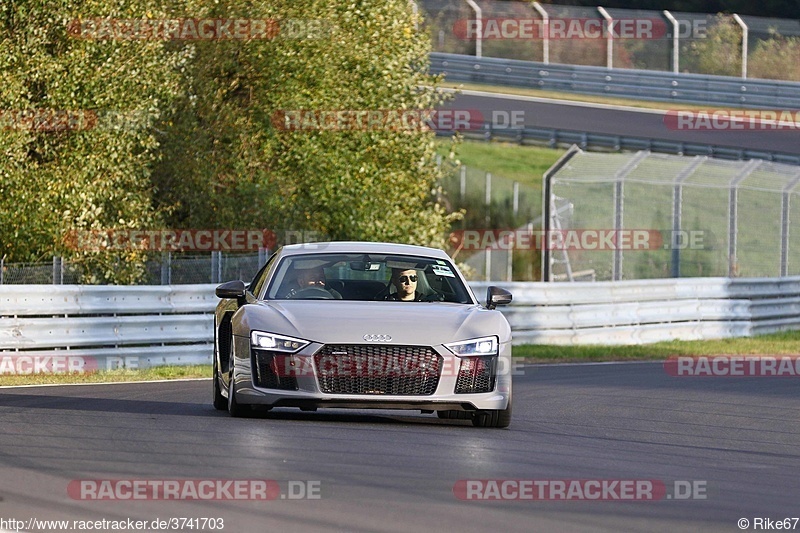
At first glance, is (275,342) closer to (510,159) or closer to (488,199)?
(488,199)

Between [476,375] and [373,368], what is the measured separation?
75 centimetres

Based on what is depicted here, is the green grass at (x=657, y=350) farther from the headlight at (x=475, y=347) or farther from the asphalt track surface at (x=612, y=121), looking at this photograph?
the asphalt track surface at (x=612, y=121)

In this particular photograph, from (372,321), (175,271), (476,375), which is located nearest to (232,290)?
(372,321)

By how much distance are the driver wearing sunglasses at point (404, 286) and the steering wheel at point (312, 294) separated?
47cm

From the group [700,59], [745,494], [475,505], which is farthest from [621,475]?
[700,59]

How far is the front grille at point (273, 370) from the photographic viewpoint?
1066 cm

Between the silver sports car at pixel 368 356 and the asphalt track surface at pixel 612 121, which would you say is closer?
the silver sports car at pixel 368 356

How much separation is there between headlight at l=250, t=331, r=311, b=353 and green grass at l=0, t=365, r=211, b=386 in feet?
18.4

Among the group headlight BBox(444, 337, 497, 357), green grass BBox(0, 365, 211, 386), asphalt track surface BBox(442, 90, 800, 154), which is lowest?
green grass BBox(0, 365, 211, 386)

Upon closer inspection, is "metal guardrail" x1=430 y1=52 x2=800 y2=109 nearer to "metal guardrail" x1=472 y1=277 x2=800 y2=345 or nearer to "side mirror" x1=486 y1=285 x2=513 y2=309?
"metal guardrail" x1=472 y1=277 x2=800 y2=345

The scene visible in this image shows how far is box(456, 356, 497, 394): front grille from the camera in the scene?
35.4ft

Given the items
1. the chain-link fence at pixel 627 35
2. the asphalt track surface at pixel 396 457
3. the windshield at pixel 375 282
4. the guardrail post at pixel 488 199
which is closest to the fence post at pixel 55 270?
the asphalt track surface at pixel 396 457

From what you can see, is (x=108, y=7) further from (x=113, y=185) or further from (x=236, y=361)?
(x=236, y=361)

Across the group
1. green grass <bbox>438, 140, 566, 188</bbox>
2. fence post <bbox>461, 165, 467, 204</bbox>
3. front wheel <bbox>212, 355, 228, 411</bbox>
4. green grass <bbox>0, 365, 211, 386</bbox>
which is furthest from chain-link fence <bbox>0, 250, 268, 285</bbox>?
green grass <bbox>438, 140, 566, 188</bbox>
